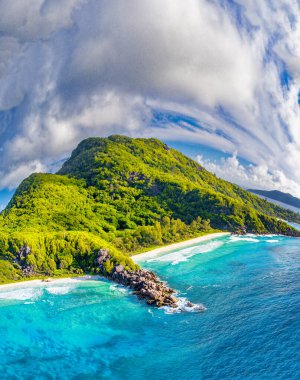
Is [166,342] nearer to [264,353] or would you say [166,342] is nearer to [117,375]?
[117,375]

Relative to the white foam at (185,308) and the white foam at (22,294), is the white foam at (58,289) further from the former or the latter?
the white foam at (185,308)

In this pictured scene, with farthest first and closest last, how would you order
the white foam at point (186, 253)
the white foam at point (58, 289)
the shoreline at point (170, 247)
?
the shoreline at point (170, 247) < the white foam at point (186, 253) < the white foam at point (58, 289)

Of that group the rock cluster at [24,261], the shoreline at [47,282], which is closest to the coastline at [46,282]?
the shoreline at [47,282]

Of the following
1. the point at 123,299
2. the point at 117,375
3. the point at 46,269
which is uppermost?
the point at 46,269

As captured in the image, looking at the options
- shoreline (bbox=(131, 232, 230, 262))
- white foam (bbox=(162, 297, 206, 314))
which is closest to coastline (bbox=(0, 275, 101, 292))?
shoreline (bbox=(131, 232, 230, 262))

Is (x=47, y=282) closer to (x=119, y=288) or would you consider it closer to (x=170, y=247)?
(x=119, y=288)

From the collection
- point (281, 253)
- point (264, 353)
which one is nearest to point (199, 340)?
point (264, 353)

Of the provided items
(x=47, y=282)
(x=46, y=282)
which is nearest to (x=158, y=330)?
(x=47, y=282)
